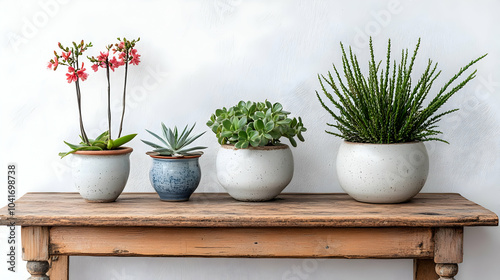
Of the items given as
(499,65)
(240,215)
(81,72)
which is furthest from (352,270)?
(81,72)

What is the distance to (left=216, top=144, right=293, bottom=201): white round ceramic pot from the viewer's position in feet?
4.58

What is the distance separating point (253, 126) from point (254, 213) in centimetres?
24

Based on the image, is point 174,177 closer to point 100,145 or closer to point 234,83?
point 100,145

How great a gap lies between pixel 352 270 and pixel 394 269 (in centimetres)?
12

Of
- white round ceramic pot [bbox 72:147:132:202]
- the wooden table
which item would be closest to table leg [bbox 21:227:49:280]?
the wooden table

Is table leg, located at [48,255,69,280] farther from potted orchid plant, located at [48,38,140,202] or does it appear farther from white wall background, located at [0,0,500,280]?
potted orchid plant, located at [48,38,140,202]

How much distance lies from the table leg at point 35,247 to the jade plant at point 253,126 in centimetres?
48

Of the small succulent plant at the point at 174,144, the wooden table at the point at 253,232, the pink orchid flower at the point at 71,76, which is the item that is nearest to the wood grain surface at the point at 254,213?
the wooden table at the point at 253,232

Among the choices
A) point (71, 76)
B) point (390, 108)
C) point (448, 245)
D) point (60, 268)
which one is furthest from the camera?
point (60, 268)

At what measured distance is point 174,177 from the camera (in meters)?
1.44

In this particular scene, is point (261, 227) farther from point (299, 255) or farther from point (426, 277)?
point (426, 277)

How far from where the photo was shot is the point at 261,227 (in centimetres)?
130

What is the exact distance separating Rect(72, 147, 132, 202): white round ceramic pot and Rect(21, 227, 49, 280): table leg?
158mm

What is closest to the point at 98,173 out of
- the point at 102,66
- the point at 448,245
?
the point at 102,66
